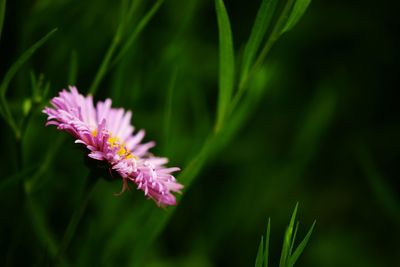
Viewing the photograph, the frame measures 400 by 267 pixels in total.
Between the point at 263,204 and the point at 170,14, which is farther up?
the point at 170,14

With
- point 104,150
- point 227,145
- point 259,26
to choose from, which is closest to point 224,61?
point 259,26

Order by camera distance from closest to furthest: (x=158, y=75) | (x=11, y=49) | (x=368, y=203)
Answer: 1. (x=11, y=49)
2. (x=158, y=75)
3. (x=368, y=203)

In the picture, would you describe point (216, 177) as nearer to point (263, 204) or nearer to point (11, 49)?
point (263, 204)

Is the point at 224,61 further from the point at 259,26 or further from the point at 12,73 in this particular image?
the point at 12,73

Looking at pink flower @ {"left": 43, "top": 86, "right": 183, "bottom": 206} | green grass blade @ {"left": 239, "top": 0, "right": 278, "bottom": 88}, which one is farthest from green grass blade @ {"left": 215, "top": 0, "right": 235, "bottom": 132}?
pink flower @ {"left": 43, "top": 86, "right": 183, "bottom": 206}

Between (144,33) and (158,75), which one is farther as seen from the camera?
(144,33)

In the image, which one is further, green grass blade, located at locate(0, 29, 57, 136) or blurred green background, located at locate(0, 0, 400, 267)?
blurred green background, located at locate(0, 0, 400, 267)

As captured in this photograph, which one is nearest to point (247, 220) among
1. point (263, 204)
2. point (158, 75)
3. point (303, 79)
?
point (263, 204)

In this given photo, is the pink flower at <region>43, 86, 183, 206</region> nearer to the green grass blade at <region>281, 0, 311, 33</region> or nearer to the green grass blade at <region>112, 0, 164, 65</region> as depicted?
the green grass blade at <region>112, 0, 164, 65</region>
